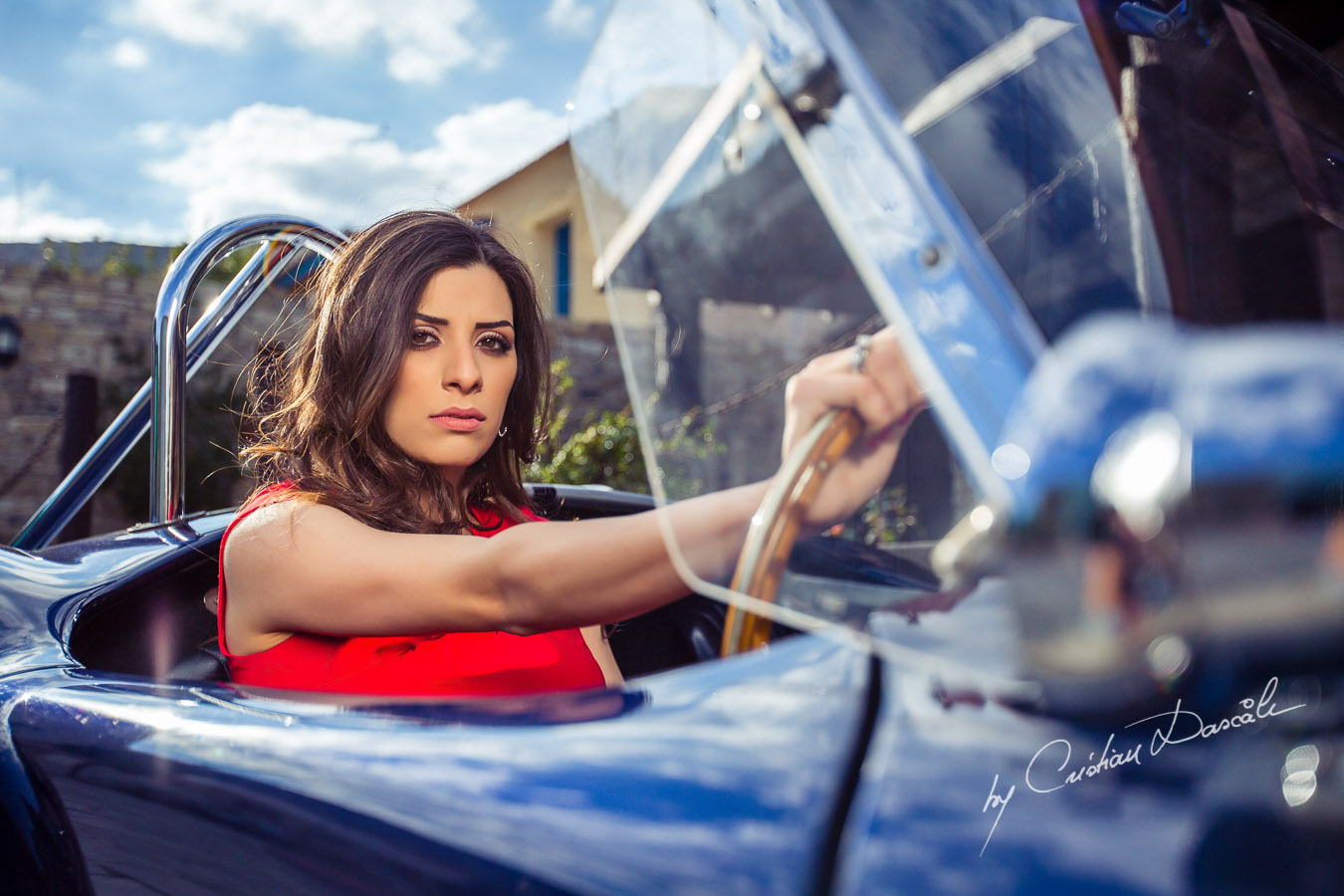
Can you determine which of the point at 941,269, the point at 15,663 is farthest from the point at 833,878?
the point at 15,663

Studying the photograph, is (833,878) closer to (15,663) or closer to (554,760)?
(554,760)

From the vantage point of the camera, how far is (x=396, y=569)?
98cm

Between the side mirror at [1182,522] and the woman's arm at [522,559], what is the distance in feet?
0.39

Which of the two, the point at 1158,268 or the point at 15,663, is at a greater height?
the point at 1158,268

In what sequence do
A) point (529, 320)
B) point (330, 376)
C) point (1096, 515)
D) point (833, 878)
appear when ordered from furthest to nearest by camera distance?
1. point (529, 320)
2. point (330, 376)
3. point (833, 878)
4. point (1096, 515)

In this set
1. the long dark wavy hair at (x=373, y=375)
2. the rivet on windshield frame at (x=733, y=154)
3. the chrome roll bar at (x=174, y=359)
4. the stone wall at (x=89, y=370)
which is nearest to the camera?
the rivet on windshield frame at (x=733, y=154)

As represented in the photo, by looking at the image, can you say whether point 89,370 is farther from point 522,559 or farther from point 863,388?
point 863,388

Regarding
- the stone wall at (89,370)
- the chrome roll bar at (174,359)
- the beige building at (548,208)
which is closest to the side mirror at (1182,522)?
the chrome roll bar at (174,359)

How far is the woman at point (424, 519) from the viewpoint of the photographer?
0.82 m

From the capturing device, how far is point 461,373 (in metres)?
1.28

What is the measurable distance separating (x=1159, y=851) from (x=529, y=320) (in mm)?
1286

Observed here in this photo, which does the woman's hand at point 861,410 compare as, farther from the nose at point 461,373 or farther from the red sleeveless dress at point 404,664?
the nose at point 461,373

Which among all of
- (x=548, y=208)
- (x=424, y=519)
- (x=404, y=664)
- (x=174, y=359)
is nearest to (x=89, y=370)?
(x=174, y=359)

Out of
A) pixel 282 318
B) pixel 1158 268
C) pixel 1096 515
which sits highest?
pixel 282 318
